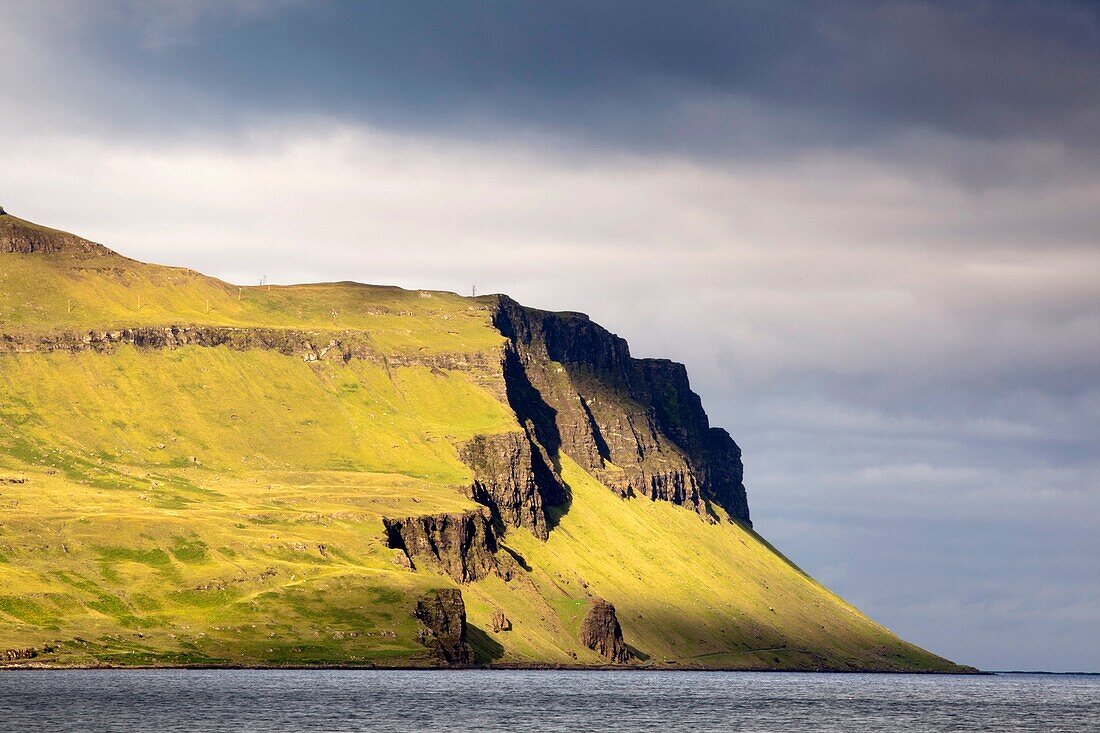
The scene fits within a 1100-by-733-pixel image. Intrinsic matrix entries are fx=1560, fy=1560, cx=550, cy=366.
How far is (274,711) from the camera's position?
199375 mm

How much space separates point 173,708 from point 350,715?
74.0 feet

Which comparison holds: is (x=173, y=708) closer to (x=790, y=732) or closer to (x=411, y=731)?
(x=411, y=731)

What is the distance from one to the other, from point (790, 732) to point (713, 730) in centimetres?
981

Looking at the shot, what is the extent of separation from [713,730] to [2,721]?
85.4 metres

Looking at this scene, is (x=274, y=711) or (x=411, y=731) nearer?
(x=411, y=731)

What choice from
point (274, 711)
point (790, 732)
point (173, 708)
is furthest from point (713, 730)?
point (173, 708)

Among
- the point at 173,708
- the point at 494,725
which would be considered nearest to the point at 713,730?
the point at 494,725

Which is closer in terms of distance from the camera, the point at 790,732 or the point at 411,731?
the point at 411,731

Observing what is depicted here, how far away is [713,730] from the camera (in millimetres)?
197750

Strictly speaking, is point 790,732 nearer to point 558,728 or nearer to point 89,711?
point 558,728

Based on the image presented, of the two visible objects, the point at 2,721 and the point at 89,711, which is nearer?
the point at 2,721

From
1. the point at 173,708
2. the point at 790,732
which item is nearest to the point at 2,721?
the point at 173,708

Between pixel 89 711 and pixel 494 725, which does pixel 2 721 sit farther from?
pixel 494 725

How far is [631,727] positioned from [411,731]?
33.6m
